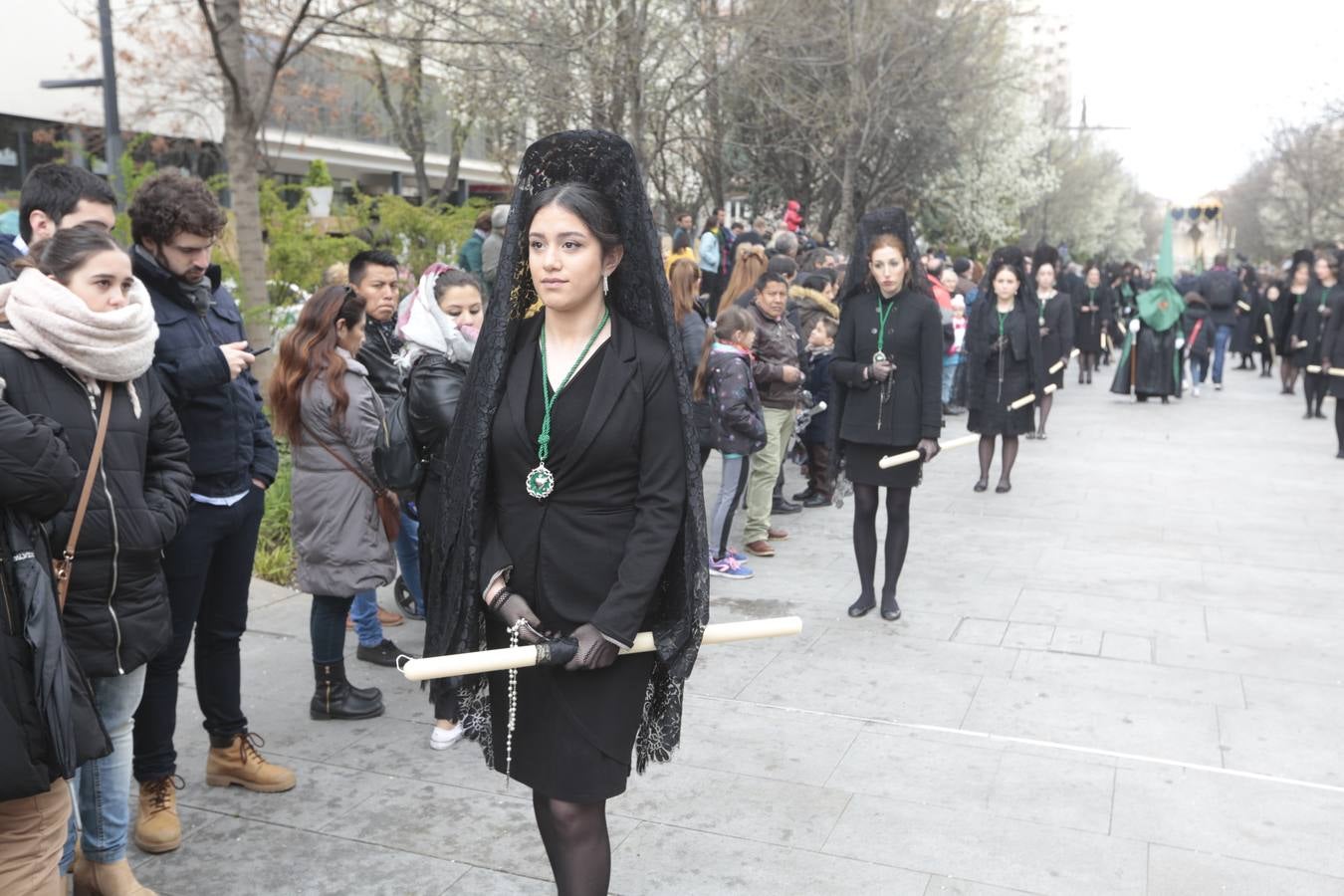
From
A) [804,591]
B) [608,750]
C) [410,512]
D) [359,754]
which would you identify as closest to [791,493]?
[804,591]

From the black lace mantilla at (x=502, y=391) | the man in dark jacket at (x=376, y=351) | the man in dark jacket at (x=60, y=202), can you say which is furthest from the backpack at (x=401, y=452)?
the black lace mantilla at (x=502, y=391)

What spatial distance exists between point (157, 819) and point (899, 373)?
4117 millimetres

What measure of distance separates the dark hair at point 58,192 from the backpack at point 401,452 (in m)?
1.24

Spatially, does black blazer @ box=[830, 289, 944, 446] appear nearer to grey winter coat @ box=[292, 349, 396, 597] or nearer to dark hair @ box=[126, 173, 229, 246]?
grey winter coat @ box=[292, 349, 396, 597]

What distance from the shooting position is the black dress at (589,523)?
9.28 feet

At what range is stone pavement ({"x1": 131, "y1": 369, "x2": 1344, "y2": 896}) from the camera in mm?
3801

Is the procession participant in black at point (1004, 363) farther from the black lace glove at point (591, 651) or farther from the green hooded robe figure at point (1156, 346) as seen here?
the black lace glove at point (591, 651)

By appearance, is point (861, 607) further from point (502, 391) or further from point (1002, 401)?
point (1002, 401)

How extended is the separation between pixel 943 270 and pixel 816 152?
380 inches

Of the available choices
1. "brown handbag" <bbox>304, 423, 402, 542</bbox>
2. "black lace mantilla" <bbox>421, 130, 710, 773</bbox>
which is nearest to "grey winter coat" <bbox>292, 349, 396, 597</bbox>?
"brown handbag" <bbox>304, 423, 402, 542</bbox>

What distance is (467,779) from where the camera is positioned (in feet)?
14.5

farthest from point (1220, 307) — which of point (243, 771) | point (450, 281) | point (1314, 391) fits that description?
point (243, 771)

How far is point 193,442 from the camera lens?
396 cm

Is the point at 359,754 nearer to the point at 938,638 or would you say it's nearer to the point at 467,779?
the point at 467,779
